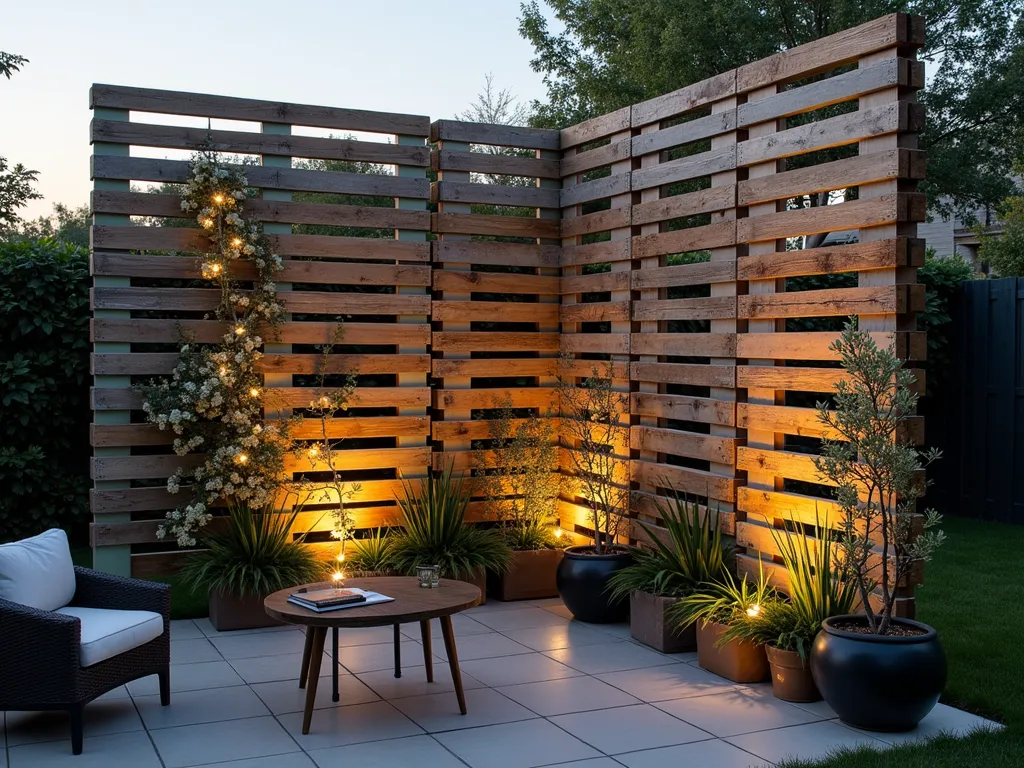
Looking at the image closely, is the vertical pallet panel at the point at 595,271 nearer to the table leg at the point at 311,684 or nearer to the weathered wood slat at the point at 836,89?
the weathered wood slat at the point at 836,89

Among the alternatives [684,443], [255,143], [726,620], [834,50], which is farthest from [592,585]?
[255,143]

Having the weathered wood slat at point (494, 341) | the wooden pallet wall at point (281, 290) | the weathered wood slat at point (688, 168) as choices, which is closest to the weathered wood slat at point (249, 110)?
the wooden pallet wall at point (281, 290)

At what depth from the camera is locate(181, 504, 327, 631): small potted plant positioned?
601 cm

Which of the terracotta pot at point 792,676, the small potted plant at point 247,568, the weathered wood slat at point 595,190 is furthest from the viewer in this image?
the weathered wood slat at point 595,190

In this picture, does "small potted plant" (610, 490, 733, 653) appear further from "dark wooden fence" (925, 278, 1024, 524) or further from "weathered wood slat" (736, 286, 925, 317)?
"dark wooden fence" (925, 278, 1024, 524)

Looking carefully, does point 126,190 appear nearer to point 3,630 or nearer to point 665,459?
point 3,630

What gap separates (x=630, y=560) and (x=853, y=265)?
2.33m

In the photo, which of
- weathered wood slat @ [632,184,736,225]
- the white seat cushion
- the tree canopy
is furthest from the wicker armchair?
the tree canopy

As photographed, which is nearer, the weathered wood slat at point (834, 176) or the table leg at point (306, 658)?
the weathered wood slat at point (834, 176)

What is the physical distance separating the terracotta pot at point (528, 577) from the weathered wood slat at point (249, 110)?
300cm

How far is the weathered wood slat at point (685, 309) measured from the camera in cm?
562

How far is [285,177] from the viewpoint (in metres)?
6.60

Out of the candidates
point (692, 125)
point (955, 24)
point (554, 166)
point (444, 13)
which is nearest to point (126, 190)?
point (554, 166)

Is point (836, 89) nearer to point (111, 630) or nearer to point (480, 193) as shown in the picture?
point (480, 193)
